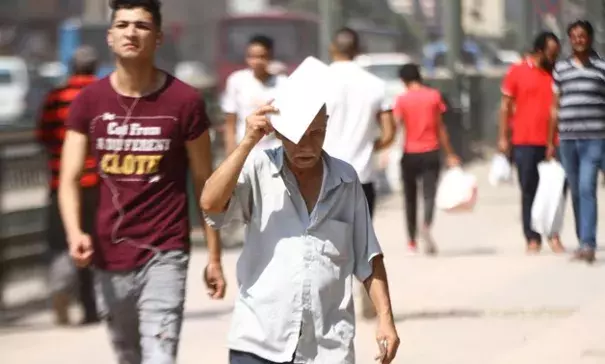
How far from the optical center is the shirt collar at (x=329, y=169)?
491cm

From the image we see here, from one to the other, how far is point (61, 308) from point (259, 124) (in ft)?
19.0

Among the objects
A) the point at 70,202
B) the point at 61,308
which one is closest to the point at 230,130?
the point at 61,308

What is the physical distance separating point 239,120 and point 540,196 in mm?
2488

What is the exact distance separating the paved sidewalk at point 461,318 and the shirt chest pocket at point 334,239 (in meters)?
3.63

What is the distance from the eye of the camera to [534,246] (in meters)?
13.5

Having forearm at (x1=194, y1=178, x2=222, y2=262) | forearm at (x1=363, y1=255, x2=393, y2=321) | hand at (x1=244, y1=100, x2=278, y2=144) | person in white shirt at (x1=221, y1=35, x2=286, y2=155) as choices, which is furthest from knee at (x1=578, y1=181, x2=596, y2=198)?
hand at (x1=244, y1=100, x2=278, y2=144)

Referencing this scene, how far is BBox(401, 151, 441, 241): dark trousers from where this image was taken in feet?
45.4

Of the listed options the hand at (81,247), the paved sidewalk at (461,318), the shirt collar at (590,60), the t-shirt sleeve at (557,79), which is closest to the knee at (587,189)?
the paved sidewalk at (461,318)

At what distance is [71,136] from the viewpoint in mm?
6238

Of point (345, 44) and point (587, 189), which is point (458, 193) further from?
point (345, 44)

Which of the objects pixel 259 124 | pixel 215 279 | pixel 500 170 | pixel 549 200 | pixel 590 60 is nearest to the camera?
pixel 259 124

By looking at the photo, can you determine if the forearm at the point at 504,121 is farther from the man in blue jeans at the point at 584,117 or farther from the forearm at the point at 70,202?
the forearm at the point at 70,202

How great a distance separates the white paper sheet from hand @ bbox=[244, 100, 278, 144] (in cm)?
2

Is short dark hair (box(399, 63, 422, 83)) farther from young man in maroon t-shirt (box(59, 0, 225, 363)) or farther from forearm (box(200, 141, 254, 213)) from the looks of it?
forearm (box(200, 141, 254, 213))
